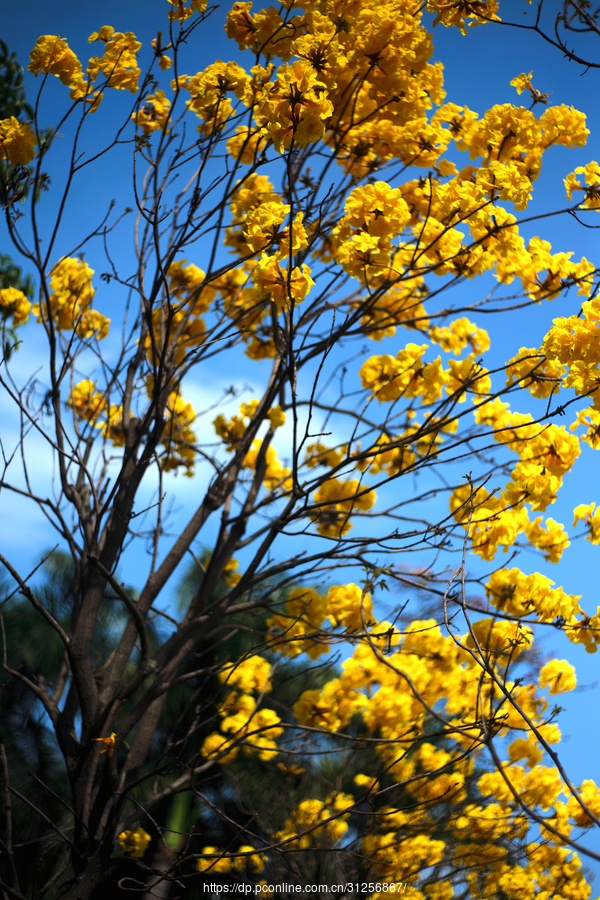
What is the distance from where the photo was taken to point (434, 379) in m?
2.50

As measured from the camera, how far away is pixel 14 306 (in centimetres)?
312

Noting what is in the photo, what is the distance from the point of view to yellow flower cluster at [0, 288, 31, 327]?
3070 mm

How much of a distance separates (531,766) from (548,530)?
4.56 ft

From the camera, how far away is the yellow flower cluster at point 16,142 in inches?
85.4

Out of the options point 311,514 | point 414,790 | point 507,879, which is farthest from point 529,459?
point 507,879

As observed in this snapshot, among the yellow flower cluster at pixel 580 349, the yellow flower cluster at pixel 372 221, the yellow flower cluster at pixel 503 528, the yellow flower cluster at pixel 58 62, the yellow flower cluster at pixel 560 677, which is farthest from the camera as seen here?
the yellow flower cluster at pixel 560 677

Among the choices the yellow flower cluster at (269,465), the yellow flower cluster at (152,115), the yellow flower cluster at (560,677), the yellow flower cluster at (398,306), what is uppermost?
the yellow flower cluster at (152,115)

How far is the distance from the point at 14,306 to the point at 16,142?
3.56 feet

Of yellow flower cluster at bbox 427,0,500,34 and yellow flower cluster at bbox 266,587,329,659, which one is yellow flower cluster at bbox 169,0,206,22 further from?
yellow flower cluster at bbox 266,587,329,659

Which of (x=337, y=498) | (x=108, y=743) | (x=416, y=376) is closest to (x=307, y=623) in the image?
(x=337, y=498)

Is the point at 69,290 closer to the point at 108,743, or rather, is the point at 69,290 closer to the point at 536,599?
the point at 108,743

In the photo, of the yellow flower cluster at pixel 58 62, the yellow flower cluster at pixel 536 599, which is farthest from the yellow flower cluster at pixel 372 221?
the yellow flower cluster at pixel 536 599

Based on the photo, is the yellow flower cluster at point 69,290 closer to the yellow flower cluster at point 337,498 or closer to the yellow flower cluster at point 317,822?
the yellow flower cluster at point 337,498

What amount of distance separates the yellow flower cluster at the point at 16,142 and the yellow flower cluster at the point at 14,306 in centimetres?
95
